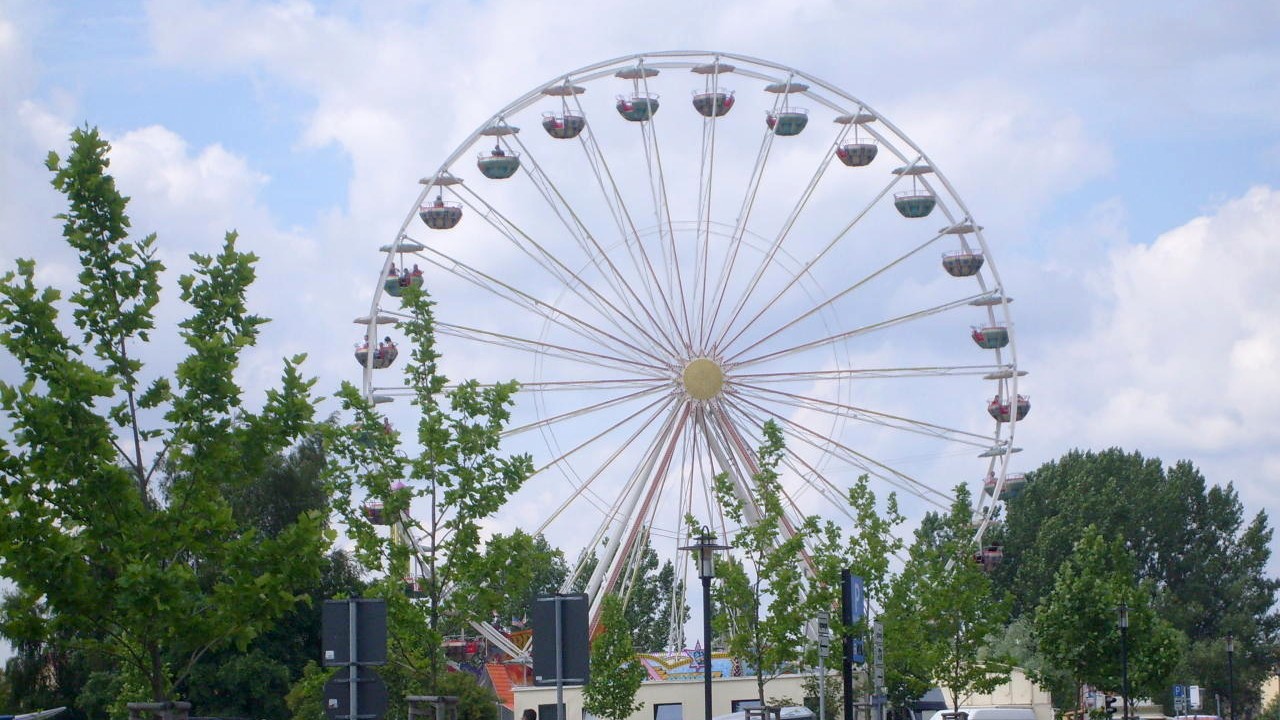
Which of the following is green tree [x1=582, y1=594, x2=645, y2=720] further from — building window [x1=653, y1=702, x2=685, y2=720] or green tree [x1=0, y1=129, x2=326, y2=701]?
green tree [x1=0, y1=129, x2=326, y2=701]

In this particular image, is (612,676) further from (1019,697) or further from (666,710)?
(1019,697)

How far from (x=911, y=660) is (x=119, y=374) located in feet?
→ 112

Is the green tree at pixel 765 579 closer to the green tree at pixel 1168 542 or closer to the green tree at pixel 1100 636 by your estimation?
the green tree at pixel 1100 636

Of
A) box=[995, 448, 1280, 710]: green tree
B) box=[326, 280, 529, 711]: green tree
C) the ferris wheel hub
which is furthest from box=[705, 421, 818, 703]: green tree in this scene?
box=[995, 448, 1280, 710]: green tree

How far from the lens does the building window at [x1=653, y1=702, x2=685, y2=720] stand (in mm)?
59438

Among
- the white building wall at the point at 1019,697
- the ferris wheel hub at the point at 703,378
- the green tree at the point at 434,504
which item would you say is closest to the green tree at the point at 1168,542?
the white building wall at the point at 1019,697

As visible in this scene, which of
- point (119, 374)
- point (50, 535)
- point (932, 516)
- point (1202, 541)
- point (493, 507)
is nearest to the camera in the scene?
point (50, 535)

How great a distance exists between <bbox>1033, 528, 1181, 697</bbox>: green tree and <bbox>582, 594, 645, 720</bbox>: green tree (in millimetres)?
13238

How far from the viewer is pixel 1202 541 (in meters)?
109

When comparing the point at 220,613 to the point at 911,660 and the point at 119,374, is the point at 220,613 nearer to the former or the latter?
the point at 119,374

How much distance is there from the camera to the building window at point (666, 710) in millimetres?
59438

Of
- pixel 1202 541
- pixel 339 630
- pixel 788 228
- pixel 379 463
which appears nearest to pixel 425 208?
pixel 788 228

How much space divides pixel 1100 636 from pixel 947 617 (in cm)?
612

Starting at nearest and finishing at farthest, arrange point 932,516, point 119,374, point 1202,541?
point 119,374 → point 1202,541 → point 932,516
